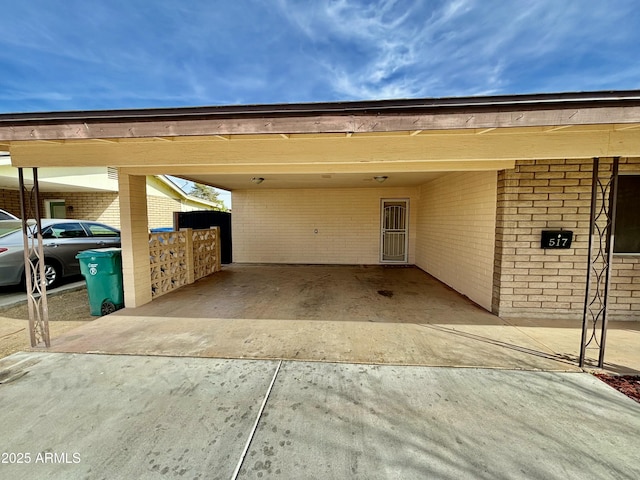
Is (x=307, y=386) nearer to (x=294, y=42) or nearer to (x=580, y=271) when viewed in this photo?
(x=580, y=271)

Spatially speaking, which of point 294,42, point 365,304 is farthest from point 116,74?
point 365,304

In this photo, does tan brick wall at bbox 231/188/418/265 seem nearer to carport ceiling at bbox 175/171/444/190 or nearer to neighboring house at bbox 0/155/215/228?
carport ceiling at bbox 175/171/444/190

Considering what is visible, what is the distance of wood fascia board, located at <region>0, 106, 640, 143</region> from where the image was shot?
87.0 inches

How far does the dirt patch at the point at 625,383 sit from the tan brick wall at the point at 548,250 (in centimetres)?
171

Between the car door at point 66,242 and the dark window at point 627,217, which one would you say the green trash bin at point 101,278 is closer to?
the car door at point 66,242

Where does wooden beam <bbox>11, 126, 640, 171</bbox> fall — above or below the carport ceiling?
below

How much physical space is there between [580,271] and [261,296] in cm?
536

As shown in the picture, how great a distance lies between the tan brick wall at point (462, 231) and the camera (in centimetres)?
480

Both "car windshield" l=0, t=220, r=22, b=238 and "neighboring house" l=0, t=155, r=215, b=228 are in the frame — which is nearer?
"car windshield" l=0, t=220, r=22, b=238

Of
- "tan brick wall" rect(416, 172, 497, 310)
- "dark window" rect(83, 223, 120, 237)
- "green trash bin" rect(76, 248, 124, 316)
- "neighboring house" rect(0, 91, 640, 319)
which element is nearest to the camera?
"neighboring house" rect(0, 91, 640, 319)

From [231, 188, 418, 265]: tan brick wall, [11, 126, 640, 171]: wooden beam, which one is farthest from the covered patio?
[231, 188, 418, 265]: tan brick wall

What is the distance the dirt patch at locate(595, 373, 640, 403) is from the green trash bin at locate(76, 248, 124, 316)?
6624 mm

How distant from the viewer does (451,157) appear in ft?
10.0

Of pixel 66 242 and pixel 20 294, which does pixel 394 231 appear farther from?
pixel 20 294
